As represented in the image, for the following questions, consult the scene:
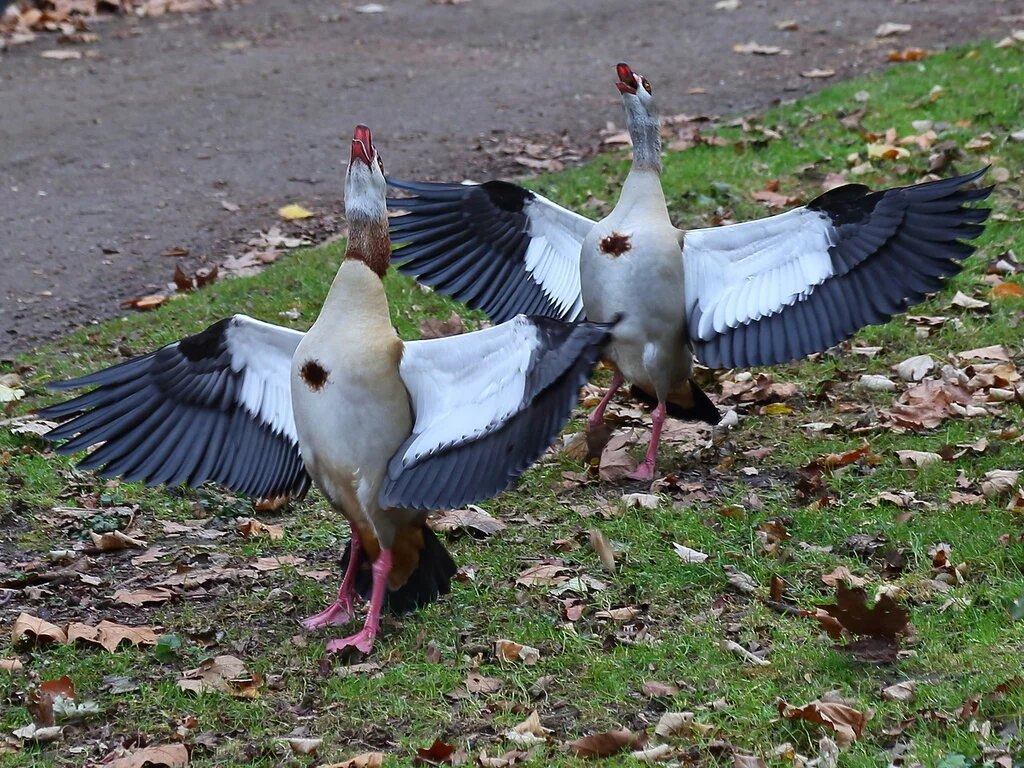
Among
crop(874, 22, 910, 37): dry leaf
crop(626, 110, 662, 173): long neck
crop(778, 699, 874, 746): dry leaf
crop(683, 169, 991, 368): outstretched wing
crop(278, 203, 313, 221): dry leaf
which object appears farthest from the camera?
crop(874, 22, 910, 37): dry leaf

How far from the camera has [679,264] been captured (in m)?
5.50

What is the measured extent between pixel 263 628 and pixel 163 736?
2.31 ft

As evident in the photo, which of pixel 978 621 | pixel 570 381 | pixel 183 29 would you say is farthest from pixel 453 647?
pixel 183 29

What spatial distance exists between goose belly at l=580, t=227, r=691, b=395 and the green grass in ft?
1.58

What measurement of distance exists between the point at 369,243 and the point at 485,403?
28.2 inches

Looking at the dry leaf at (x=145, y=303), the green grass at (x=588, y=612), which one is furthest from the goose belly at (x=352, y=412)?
the dry leaf at (x=145, y=303)

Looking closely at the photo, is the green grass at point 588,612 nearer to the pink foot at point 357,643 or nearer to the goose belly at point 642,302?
the pink foot at point 357,643

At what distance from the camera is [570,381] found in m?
3.72

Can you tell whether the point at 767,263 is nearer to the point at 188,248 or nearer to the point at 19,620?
the point at 19,620

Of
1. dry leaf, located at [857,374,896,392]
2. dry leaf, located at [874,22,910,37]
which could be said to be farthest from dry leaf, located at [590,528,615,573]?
dry leaf, located at [874,22,910,37]

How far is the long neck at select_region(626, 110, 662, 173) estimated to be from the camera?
5785 mm

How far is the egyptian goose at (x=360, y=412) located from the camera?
152 inches

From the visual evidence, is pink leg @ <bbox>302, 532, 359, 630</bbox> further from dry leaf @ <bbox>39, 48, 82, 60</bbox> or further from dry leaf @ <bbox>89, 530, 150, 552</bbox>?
dry leaf @ <bbox>39, 48, 82, 60</bbox>

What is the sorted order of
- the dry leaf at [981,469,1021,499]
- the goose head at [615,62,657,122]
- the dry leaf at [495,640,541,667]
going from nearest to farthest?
1. the dry leaf at [495,640,541,667]
2. the dry leaf at [981,469,1021,499]
3. the goose head at [615,62,657,122]
